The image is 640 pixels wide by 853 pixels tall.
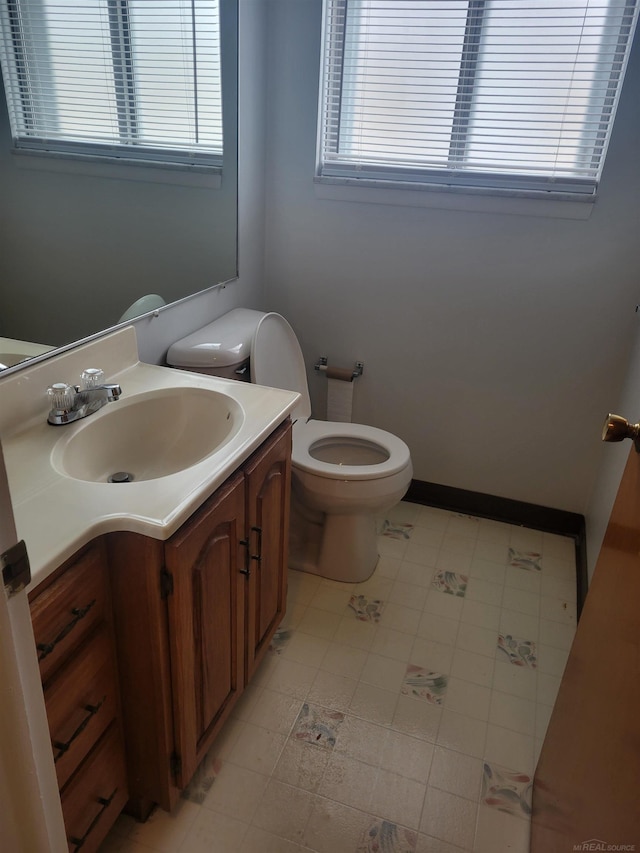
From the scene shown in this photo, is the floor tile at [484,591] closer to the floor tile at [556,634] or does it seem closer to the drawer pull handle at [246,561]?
the floor tile at [556,634]

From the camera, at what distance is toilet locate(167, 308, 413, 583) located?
1.86 meters

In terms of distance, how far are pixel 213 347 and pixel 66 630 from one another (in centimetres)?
102

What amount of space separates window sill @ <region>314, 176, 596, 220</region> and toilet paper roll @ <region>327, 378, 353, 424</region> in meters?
0.71

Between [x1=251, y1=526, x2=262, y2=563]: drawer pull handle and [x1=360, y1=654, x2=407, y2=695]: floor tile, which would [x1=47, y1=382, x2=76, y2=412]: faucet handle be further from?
[x1=360, y1=654, x2=407, y2=695]: floor tile

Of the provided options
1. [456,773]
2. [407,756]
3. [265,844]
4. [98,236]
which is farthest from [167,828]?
[98,236]

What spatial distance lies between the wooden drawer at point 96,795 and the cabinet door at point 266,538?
41cm

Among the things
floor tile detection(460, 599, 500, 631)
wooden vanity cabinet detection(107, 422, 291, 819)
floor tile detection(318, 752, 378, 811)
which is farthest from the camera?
floor tile detection(460, 599, 500, 631)

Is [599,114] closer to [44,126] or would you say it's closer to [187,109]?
[187,109]

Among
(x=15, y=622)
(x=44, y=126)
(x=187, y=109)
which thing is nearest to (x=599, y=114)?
(x=187, y=109)

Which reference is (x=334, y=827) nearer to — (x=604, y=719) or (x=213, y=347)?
(x=604, y=719)

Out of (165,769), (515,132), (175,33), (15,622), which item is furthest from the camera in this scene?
(515,132)

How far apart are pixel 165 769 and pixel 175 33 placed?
184 centimetres

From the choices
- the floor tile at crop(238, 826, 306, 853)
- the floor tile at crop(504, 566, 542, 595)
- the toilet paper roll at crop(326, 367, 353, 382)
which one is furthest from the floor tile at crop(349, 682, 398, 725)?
the toilet paper roll at crop(326, 367, 353, 382)

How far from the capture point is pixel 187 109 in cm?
178
